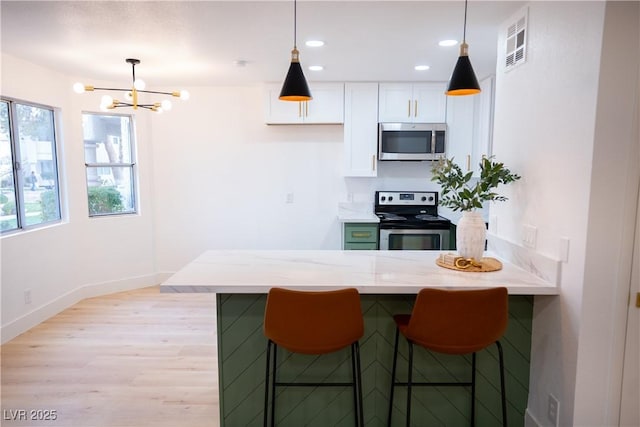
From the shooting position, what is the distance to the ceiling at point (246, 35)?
2.34 metres

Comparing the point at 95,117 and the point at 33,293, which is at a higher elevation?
the point at 95,117

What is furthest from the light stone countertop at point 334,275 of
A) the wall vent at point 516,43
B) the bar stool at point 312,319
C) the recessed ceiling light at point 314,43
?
the recessed ceiling light at point 314,43

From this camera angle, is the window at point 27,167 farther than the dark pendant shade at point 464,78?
Yes

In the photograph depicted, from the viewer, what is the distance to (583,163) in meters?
1.71

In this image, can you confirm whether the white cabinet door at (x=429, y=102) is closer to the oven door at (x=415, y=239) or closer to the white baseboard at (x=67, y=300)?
the oven door at (x=415, y=239)

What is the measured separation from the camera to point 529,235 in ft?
6.98

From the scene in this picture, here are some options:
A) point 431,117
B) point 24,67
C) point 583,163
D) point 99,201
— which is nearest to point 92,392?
point 99,201

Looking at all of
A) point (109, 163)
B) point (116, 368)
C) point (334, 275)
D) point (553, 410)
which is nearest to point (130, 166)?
point (109, 163)

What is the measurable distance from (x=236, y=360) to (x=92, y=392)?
120 cm

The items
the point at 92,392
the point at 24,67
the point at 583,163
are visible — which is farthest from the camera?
the point at 24,67

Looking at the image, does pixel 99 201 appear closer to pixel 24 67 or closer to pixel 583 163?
pixel 24 67

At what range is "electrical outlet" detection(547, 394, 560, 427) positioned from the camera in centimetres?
190

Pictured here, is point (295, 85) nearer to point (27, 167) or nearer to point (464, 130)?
point (464, 130)

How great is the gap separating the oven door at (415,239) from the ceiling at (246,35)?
157 cm
